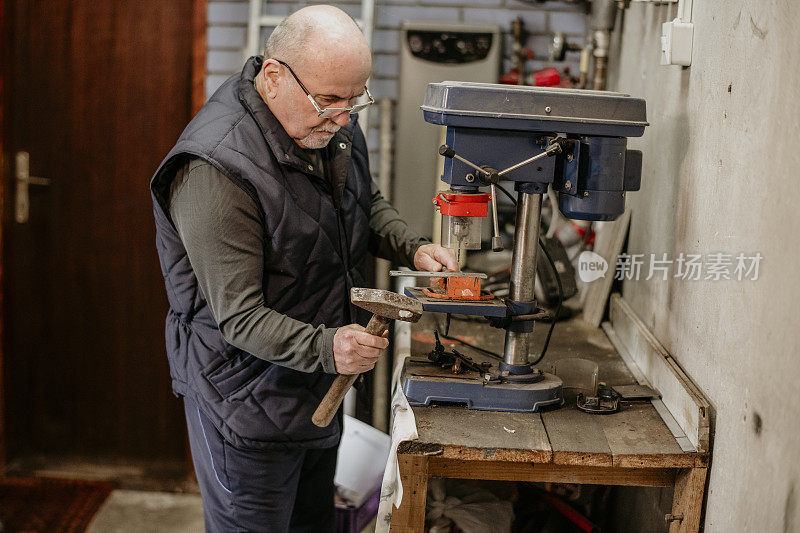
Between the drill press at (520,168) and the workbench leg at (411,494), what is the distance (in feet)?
0.69

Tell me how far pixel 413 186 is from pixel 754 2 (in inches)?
71.9

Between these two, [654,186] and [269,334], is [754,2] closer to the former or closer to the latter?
[654,186]

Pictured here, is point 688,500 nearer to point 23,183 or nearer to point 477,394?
point 477,394

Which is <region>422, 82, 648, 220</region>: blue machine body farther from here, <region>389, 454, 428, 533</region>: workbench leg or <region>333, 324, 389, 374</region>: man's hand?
<region>389, 454, 428, 533</region>: workbench leg

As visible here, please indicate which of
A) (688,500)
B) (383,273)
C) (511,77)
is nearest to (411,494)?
(688,500)

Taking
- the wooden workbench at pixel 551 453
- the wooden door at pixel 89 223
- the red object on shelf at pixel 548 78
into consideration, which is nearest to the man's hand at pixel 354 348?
the wooden workbench at pixel 551 453

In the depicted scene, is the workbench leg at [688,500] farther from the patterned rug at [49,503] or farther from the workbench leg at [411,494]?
the patterned rug at [49,503]

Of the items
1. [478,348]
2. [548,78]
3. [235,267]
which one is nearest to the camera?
[235,267]

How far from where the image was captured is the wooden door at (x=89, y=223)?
3232 millimetres

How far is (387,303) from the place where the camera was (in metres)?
1.59

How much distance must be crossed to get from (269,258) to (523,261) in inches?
22.8

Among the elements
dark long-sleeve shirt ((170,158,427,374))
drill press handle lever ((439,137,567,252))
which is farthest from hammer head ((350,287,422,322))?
drill press handle lever ((439,137,567,252))

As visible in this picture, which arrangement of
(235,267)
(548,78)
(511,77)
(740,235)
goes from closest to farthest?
(740,235) → (235,267) → (548,78) → (511,77)

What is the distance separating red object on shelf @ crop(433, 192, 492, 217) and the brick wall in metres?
1.60
